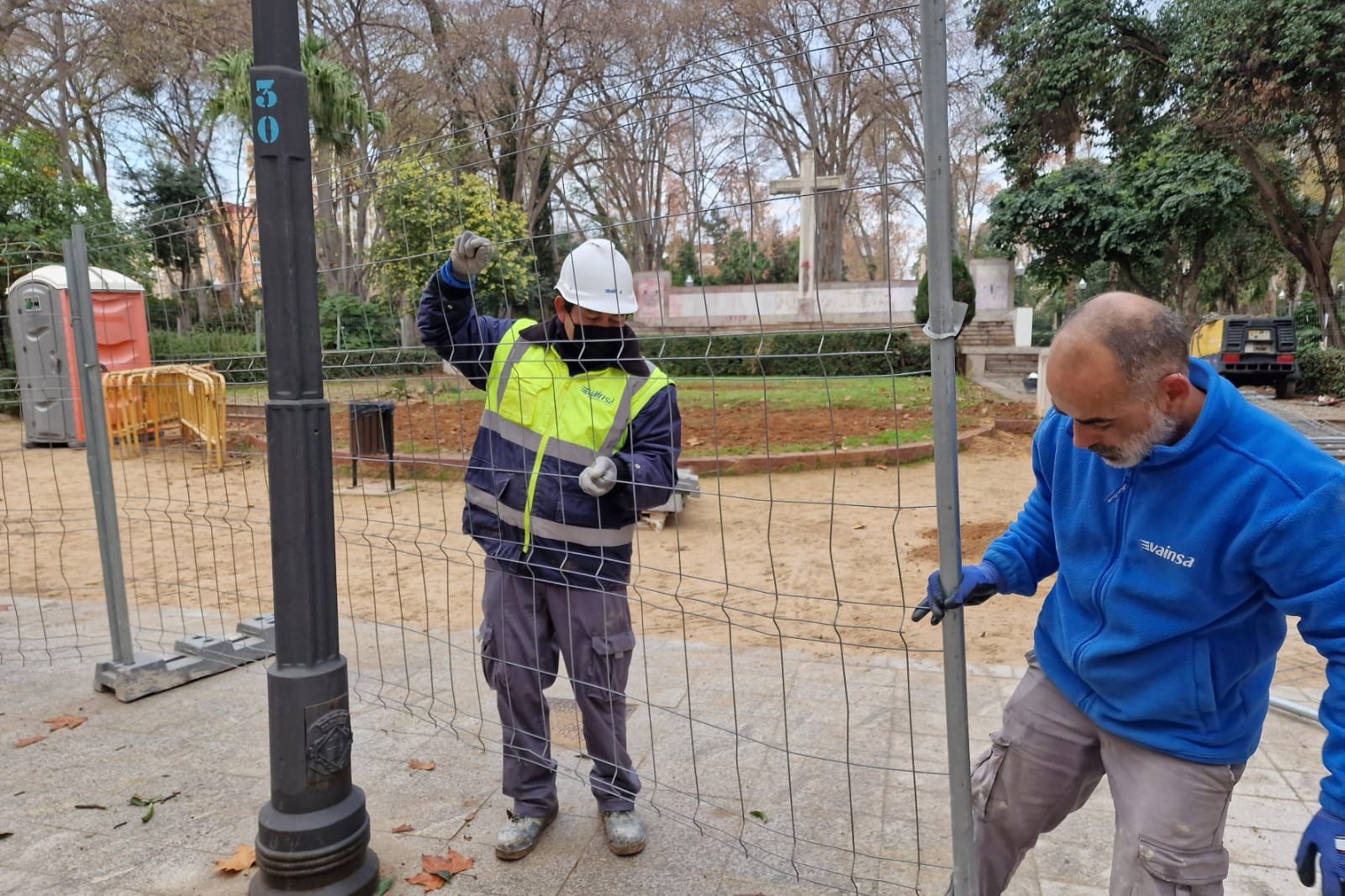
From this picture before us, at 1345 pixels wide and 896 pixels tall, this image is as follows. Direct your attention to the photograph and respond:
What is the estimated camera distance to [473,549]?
6.46 m

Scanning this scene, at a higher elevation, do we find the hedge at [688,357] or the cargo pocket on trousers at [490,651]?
the hedge at [688,357]

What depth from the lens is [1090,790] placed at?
2.12 meters

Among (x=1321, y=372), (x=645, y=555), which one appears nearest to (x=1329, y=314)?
(x=1321, y=372)

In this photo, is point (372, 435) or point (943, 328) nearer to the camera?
point (943, 328)

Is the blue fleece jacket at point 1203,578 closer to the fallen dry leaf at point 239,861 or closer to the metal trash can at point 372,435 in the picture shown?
the fallen dry leaf at point 239,861

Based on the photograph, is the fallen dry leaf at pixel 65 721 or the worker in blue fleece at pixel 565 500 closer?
the worker in blue fleece at pixel 565 500

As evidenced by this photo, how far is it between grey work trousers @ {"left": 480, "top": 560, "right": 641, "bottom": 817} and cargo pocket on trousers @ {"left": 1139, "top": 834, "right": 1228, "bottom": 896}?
143 cm

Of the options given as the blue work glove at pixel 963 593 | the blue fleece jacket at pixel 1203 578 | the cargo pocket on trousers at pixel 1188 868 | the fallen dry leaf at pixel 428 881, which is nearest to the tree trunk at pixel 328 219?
the fallen dry leaf at pixel 428 881

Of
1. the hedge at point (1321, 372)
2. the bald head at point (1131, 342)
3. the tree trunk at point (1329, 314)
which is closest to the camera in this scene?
the bald head at point (1131, 342)

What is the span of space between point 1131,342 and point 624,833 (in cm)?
198

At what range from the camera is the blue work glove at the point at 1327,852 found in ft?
4.95

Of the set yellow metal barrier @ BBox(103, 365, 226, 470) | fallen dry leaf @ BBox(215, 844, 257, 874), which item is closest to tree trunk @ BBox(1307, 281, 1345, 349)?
yellow metal barrier @ BBox(103, 365, 226, 470)

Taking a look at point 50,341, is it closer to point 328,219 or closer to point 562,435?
point 328,219

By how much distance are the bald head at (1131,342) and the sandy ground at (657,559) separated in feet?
5.82
